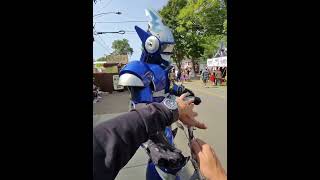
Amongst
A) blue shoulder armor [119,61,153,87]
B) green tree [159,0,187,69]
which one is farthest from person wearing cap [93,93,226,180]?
green tree [159,0,187,69]

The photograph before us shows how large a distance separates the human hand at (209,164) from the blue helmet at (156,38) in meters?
1.33

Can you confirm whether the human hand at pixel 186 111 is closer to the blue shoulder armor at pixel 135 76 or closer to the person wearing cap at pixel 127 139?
the person wearing cap at pixel 127 139

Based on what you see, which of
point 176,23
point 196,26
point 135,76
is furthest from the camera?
point 176,23

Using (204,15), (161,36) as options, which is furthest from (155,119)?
(204,15)

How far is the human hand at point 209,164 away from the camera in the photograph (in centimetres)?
81

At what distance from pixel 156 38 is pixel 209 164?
4.69ft

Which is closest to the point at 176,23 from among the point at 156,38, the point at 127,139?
the point at 156,38

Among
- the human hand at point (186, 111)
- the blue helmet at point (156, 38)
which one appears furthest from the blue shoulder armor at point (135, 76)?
the human hand at point (186, 111)

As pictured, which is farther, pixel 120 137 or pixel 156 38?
pixel 156 38

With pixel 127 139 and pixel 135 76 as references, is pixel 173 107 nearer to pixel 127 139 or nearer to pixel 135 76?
pixel 127 139

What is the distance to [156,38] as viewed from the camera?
213cm
